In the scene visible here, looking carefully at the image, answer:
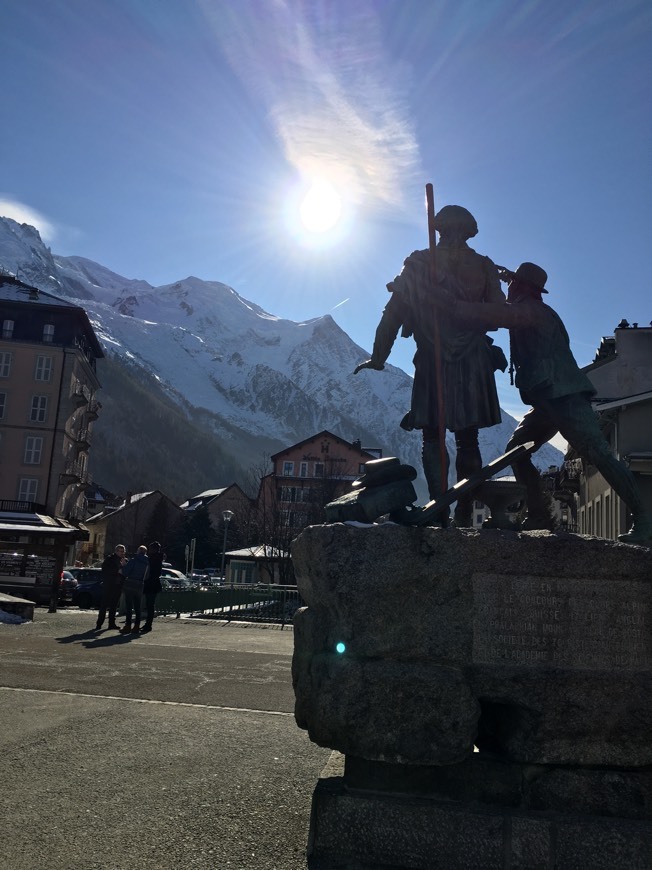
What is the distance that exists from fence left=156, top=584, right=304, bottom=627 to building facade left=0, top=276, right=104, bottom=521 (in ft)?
102

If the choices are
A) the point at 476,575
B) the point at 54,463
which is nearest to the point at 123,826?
the point at 476,575

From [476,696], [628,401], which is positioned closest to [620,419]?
[628,401]

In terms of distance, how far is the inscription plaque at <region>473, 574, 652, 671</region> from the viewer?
3.48 m

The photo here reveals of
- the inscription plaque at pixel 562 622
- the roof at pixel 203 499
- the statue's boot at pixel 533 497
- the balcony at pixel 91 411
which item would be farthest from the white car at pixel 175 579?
the roof at pixel 203 499

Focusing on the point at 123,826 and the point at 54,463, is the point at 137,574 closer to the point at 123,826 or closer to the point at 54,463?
the point at 123,826

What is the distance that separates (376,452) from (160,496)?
31.0 meters

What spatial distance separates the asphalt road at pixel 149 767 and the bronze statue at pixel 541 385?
7.83ft

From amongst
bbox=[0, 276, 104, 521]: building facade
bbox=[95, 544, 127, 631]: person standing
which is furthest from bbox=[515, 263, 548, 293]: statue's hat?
bbox=[0, 276, 104, 521]: building facade

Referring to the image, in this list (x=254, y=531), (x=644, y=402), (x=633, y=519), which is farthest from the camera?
(x=254, y=531)

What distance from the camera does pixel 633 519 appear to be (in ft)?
13.6

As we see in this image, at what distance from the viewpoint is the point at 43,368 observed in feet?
166

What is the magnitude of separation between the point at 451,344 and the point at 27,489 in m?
49.8

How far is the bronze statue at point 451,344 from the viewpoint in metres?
4.81

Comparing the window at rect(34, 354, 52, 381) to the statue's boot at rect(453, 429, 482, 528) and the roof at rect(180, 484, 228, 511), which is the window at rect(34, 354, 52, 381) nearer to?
the roof at rect(180, 484, 228, 511)
